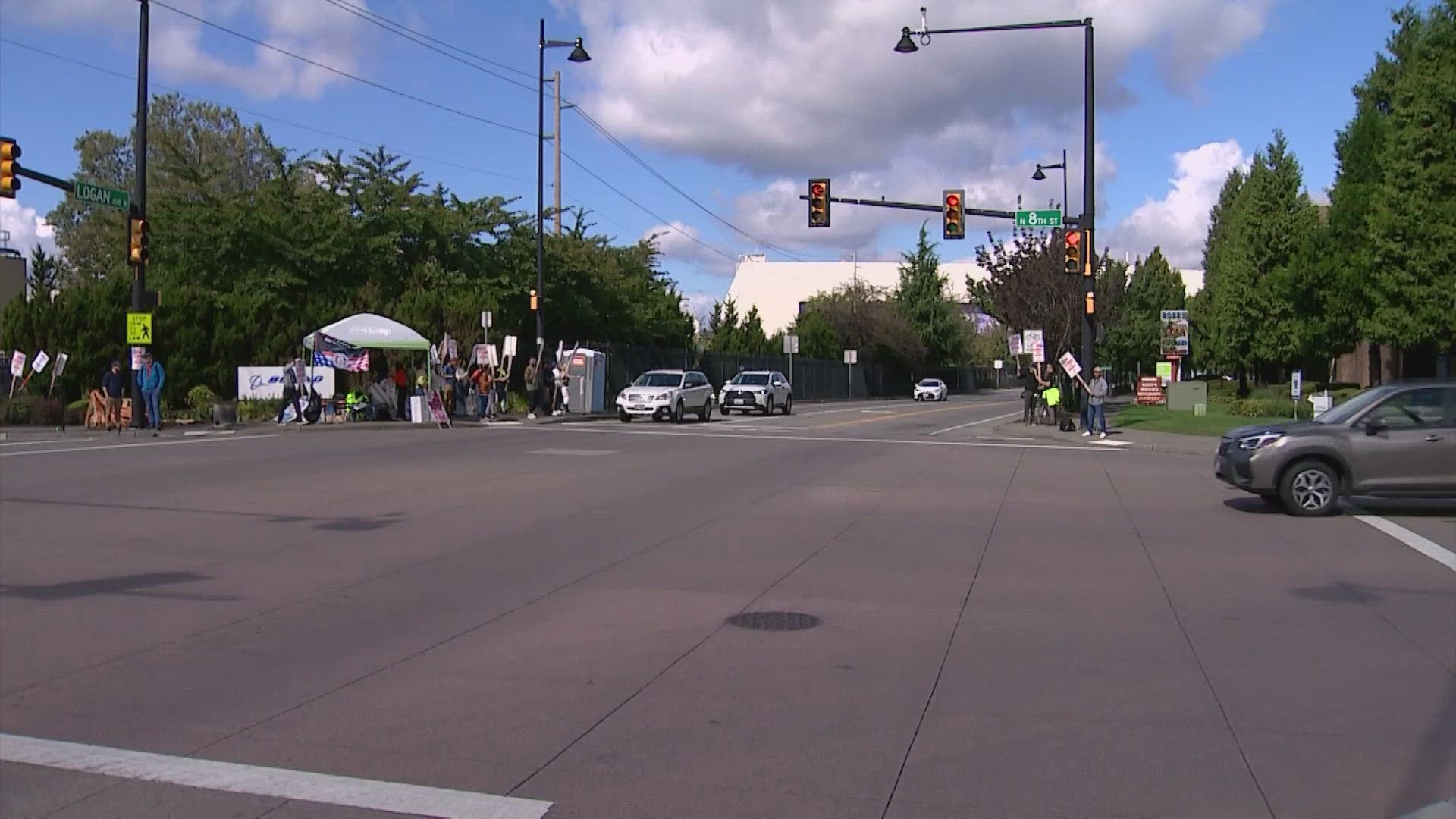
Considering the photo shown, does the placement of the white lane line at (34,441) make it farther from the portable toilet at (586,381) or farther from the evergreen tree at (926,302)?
the evergreen tree at (926,302)

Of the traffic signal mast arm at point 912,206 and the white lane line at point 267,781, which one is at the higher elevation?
the traffic signal mast arm at point 912,206

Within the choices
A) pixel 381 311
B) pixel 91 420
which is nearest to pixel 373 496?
pixel 91 420

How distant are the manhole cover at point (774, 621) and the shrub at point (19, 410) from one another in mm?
26824

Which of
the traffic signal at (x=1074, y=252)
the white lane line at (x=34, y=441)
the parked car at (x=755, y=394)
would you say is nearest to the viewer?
the white lane line at (x=34, y=441)

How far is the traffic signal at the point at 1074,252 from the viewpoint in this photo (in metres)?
30.0

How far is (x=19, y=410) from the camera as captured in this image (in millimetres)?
29469

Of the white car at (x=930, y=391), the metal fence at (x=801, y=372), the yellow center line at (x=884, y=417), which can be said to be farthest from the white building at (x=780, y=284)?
the yellow center line at (x=884, y=417)

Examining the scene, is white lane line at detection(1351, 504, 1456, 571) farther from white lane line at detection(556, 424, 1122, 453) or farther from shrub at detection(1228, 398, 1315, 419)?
shrub at detection(1228, 398, 1315, 419)

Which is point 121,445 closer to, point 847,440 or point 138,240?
point 138,240

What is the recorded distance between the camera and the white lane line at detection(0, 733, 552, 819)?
4.96 m

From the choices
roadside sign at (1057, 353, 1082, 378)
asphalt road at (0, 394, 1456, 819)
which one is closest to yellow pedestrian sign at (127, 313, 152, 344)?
asphalt road at (0, 394, 1456, 819)

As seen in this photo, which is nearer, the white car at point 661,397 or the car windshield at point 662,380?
the white car at point 661,397

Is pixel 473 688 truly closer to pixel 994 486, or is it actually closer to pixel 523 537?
pixel 523 537

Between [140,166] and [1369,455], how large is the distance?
2490 cm
